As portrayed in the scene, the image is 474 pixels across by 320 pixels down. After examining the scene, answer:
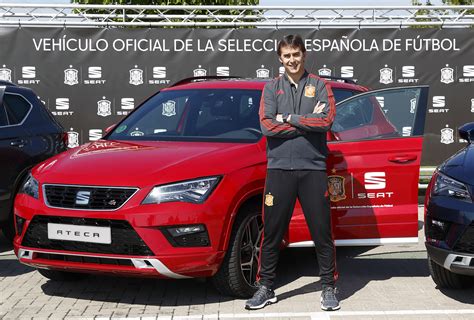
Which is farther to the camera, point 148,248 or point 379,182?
point 379,182

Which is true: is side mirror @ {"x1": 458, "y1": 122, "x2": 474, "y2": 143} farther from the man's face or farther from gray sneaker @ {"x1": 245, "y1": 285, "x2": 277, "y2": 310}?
gray sneaker @ {"x1": 245, "y1": 285, "x2": 277, "y2": 310}

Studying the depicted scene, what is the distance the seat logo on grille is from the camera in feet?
17.2

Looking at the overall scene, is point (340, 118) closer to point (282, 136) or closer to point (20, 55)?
point (282, 136)

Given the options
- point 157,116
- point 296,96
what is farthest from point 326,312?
point 157,116

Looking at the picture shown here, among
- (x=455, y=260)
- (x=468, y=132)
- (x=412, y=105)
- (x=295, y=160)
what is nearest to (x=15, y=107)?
(x=295, y=160)

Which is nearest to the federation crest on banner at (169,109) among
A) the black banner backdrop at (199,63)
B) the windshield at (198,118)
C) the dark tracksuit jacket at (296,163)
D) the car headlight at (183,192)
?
the windshield at (198,118)

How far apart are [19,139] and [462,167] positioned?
437cm

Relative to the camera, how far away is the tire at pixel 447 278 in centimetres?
582

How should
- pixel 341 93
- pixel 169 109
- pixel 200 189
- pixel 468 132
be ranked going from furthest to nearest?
pixel 341 93, pixel 169 109, pixel 468 132, pixel 200 189

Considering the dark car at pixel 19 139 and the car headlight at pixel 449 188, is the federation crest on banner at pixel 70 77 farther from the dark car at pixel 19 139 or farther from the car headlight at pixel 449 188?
the car headlight at pixel 449 188

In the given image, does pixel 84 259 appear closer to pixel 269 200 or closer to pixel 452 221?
pixel 269 200

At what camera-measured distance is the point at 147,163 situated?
540 cm

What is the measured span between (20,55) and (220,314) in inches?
356

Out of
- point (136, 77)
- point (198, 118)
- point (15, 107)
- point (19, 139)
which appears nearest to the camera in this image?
point (198, 118)
